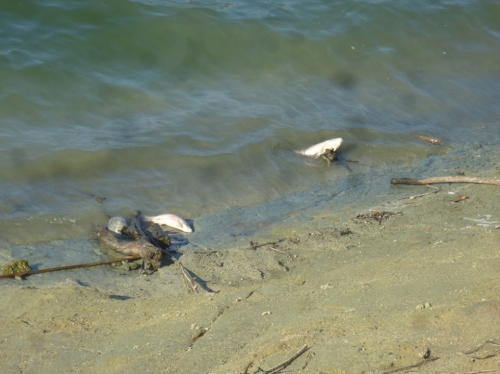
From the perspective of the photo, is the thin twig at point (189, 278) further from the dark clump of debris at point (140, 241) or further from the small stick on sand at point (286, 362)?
the small stick on sand at point (286, 362)

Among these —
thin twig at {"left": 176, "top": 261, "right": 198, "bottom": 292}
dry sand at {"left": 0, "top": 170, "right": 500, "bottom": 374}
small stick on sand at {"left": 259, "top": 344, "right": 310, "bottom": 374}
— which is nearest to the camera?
small stick on sand at {"left": 259, "top": 344, "right": 310, "bottom": 374}

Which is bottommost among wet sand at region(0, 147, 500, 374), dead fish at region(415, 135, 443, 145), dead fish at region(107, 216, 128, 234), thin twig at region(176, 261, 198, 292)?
dead fish at region(415, 135, 443, 145)

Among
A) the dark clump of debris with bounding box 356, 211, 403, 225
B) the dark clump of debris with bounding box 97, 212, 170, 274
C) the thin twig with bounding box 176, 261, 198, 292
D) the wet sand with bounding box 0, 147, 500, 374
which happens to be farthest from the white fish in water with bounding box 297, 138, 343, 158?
the thin twig with bounding box 176, 261, 198, 292

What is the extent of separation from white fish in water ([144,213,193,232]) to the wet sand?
53 cm

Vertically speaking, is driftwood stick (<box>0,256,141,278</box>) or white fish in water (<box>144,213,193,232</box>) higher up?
driftwood stick (<box>0,256,141,278</box>)

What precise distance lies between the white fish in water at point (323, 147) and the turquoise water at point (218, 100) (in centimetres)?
12

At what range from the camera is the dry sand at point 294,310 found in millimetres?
3865

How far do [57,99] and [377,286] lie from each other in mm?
5363

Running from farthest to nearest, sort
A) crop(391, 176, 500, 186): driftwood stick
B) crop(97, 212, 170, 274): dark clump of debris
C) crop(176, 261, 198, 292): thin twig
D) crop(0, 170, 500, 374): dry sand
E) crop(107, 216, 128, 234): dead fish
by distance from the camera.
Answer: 1. crop(391, 176, 500, 186): driftwood stick
2. crop(107, 216, 128, 234): dead fish
3. crop(97, 212, 170, 274): dark clump of debris
4. crop(176, 261, 198, 292): thin twig
5. crop(0, 170, 500, 374): dry sand

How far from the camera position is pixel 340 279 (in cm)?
516

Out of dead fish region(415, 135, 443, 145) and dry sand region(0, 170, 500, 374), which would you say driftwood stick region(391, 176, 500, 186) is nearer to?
dry sand region(0, 170, 500, 374)

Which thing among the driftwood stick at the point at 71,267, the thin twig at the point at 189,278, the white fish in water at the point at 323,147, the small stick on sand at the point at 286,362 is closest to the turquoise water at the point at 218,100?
the white fish in water at the point at 323,147

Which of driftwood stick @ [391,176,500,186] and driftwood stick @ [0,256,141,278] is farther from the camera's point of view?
driftwood stick @ [391,176,500,186]

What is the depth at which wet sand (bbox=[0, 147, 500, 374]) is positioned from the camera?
3871mm
